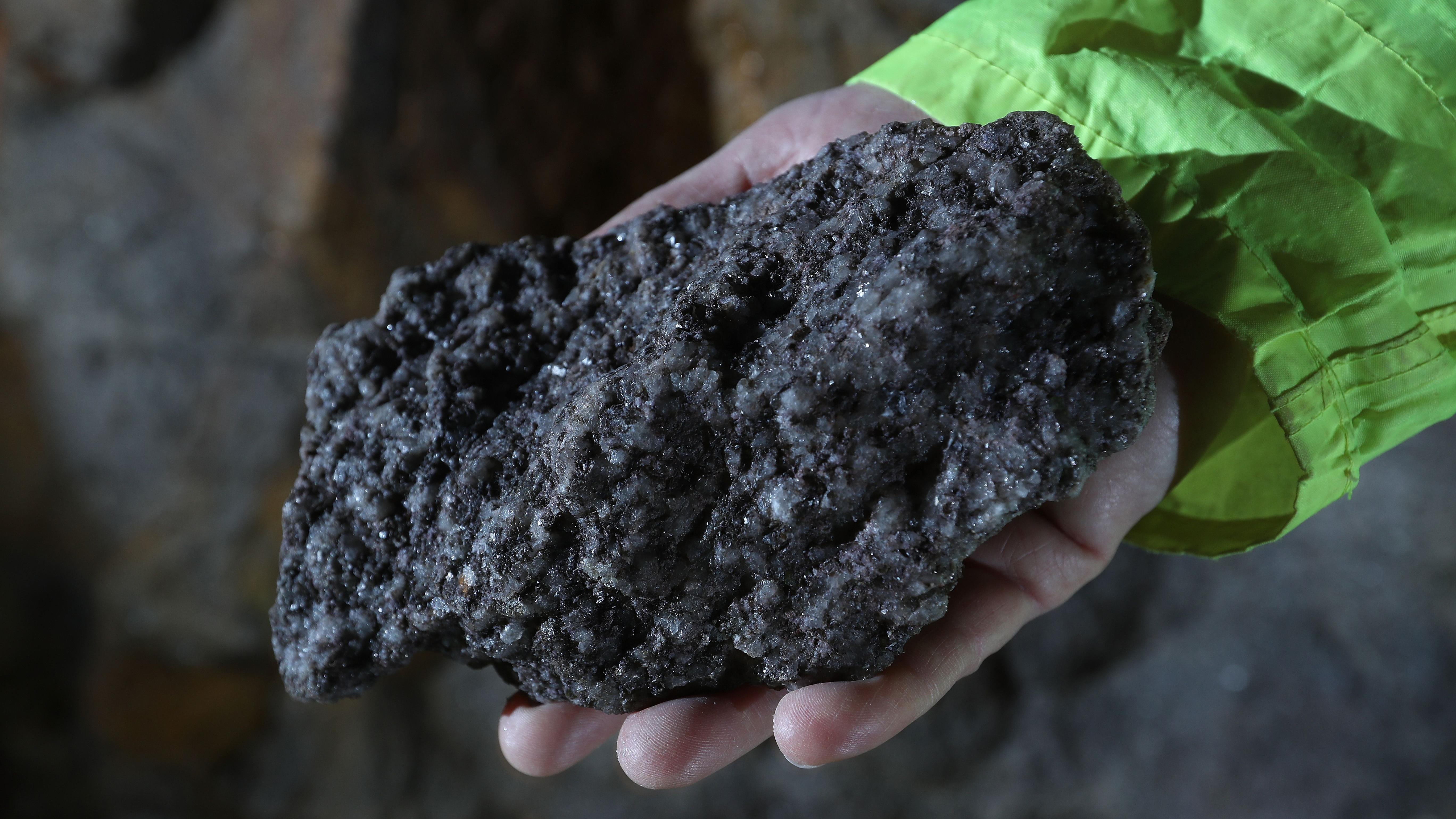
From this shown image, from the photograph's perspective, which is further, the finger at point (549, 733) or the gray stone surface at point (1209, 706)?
the gray stone surface at point (1209, 706)

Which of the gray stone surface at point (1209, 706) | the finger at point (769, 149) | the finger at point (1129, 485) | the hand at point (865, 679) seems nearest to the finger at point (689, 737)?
the hand at point (865, 679)

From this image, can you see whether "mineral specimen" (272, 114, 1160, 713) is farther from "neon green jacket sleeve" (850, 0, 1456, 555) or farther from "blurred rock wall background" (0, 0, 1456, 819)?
"blurred rock wall background" (0, 0, 1456, 819)

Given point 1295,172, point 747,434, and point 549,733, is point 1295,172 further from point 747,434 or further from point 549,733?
point 549,733

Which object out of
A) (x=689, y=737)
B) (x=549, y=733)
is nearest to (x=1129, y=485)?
(x=689, y=737)

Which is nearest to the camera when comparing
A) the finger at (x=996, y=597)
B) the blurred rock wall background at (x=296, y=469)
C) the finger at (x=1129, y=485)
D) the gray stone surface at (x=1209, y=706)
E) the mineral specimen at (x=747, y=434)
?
the mineral specimen at (x=747, y=434)

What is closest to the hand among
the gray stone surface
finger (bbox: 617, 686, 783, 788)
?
finger (bbox: 617, 686, 783, 788)

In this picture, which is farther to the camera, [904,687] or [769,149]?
[769,149]

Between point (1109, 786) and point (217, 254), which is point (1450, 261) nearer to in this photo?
point (1109, 786)

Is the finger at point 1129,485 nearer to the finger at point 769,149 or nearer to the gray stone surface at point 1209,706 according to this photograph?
the finger at point 769,149
